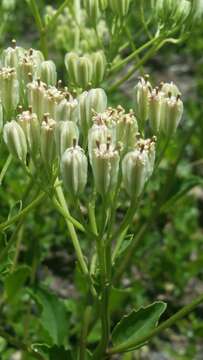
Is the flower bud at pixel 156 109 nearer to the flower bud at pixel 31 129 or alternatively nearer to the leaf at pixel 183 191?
the flower bud at pixel 31 129

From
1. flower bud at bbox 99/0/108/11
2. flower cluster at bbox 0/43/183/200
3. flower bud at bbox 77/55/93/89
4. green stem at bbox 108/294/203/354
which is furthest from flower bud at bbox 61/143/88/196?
Answer: flower bud at bbox 99/0/108/11

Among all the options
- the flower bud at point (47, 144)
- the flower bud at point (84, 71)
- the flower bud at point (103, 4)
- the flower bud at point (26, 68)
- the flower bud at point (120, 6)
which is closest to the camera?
the flower bud at point (47, 144)

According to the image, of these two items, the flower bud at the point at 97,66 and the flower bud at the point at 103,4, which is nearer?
the flower bud at the point at 97,66

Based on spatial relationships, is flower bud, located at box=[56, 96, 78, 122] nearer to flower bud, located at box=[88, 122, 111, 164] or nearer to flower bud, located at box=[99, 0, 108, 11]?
flower bud, located at box=[88, 122, 111, 164]

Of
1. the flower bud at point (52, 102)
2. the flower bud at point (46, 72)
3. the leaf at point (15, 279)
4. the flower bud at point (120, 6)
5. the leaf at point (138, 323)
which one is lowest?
the leaf at point (138, 323)

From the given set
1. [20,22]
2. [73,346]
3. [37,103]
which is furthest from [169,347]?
[20,22]

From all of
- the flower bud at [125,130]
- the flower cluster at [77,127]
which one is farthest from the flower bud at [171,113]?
the flower bud at [125,130]

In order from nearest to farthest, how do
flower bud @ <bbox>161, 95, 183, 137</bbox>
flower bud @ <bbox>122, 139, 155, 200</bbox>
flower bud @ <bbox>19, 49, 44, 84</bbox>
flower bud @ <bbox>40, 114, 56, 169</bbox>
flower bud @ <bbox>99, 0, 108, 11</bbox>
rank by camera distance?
flower bud @ <bbox>122, 139, 155, 200</bbox> → flower bud @ <bbox>40, 114, 56, 169</bbox> → flower bud @ <bbox>161, 95, 183, 137</bbox> → flower bud @ <bbox>19, 49, 44, 84</bbox> → flower bud @ <bbox>99, 0, 108, 11</bbox>
